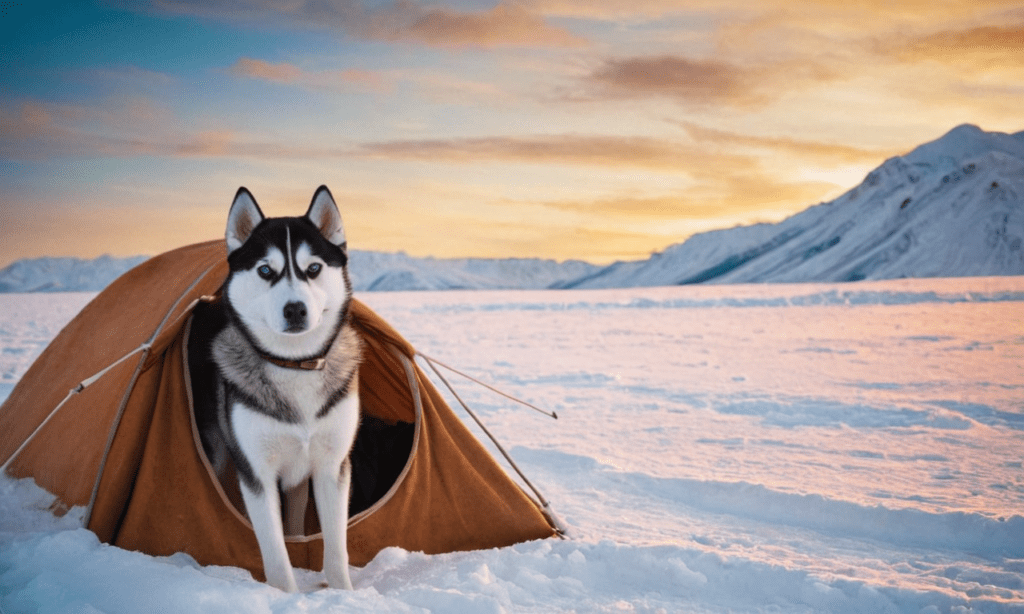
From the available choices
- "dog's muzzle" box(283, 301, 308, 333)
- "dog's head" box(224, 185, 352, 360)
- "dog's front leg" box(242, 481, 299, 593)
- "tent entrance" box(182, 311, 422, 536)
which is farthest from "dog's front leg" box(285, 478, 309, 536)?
"dog's muzzle" box(283, 301, 308, 333)

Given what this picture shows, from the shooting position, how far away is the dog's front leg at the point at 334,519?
328 cm

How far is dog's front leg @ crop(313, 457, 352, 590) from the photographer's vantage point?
10.7 feet

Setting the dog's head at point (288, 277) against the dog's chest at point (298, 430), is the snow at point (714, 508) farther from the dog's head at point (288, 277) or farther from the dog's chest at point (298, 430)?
the dog's head at point (288, 277)

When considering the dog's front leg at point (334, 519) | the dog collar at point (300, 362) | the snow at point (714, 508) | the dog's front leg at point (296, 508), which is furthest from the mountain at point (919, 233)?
the dog collar at point (300, 362)

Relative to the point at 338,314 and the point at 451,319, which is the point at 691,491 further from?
the point at 451,319

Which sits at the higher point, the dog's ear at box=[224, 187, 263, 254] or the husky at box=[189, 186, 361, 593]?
the dog's ear at box=[224, 187, 263, 254]

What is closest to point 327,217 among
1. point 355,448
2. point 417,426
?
point 417,426

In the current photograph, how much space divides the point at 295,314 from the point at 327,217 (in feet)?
2.12

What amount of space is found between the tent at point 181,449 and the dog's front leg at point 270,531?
1.43 feet

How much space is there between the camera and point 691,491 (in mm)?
5582

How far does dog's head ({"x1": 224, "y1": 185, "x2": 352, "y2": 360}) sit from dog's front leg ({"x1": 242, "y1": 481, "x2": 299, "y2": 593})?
0.63 metres

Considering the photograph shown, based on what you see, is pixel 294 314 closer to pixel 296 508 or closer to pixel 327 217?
pixel 327 217

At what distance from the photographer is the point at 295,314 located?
2.90 m

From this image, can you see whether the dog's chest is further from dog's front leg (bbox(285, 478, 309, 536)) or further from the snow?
the snow
